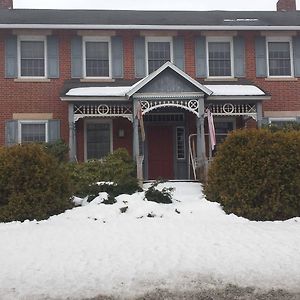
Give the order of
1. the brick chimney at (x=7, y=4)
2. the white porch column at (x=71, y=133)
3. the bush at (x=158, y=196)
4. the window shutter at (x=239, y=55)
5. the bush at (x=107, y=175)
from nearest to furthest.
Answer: the bush at (x=158, y=196)
the bush at (x=107, y=175)
the white porch column at (x=71, y=133)
the window shutter at (x=239, y=55)
the brick chimney at (x=7, y=4)

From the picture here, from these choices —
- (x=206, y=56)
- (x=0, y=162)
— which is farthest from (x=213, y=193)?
(x=206, y=56)

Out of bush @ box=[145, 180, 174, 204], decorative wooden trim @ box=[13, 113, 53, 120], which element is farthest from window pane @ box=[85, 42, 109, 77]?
bush @ box=[145, 180, 174, 204]

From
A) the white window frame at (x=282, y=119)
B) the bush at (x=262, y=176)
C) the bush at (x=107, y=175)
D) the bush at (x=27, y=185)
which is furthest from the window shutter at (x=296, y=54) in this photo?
the bush at (x=27, y=185)

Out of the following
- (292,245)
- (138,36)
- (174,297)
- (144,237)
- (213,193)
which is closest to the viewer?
(174,297)

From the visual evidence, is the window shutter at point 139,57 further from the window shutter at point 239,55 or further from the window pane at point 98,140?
the window shutter at point 239,55

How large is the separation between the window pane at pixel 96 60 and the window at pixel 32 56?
5.05 ft

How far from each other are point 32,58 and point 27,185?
339 inches

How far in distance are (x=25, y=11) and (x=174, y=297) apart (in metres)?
16.8

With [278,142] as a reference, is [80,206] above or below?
below

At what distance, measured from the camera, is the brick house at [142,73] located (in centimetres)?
1708

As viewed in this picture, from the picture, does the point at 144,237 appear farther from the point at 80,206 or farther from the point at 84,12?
the point at 84,12

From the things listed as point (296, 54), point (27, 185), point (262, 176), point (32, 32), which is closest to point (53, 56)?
point (32, 32)

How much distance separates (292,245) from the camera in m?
7.72

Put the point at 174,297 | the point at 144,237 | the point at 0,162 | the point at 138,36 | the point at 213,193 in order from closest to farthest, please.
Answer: the point at 174,297 → the point at 144,237 → the point at 0,162 → the point at 213,193 → the point at 138,36
